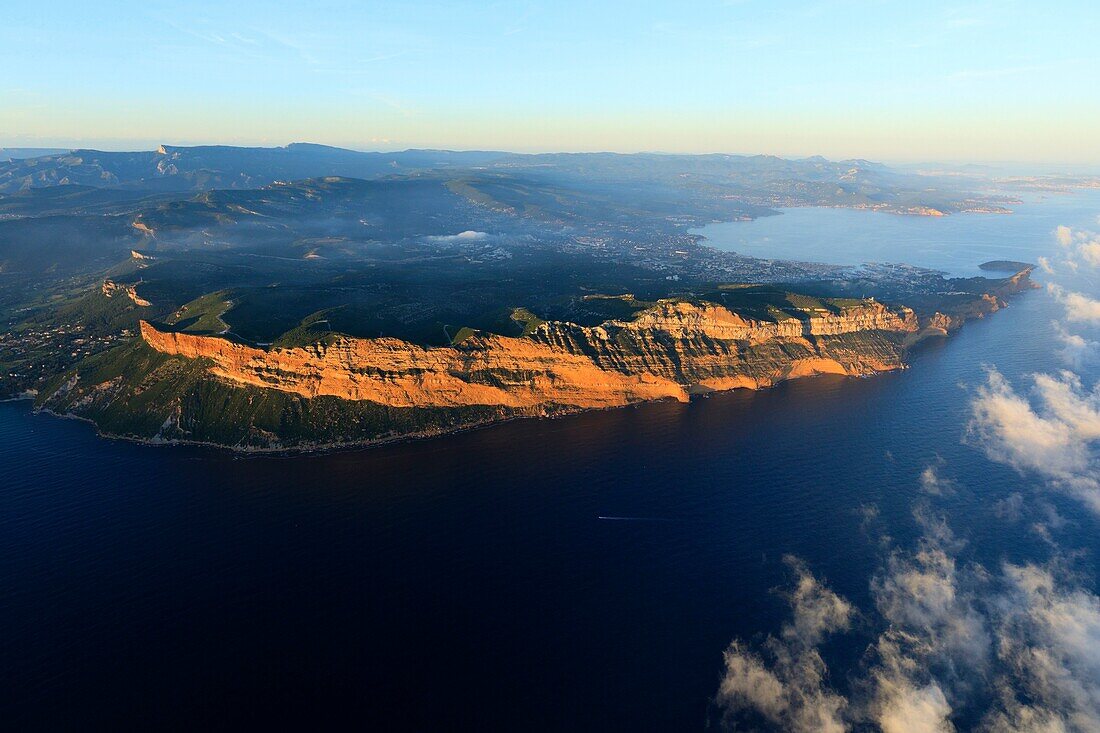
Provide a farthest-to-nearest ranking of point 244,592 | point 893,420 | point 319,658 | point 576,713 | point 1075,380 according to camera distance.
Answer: point 1075,380, point 893,420, point 244,592, point 319,658, point 576,713

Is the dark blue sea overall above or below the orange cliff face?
below

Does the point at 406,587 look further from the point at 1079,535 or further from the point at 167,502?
the point at 1079,535

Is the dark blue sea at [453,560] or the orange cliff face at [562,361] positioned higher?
the orange cliff face at [562,361]

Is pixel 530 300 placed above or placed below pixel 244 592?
above

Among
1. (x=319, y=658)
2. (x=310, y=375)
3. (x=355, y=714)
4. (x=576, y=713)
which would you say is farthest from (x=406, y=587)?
(x=310, y=375)

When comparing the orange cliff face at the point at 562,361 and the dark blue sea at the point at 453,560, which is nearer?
the dark blue sea at the point at 453,560
